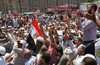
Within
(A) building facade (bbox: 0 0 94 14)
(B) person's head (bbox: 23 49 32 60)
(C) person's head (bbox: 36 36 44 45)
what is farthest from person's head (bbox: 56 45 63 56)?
(A) building facade (bbox: 0 0 94 14)

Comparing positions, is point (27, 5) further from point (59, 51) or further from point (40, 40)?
point (59, 51)

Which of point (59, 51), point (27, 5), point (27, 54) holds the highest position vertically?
point (59, 51)

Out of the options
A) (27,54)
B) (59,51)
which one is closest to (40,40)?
(27,54)

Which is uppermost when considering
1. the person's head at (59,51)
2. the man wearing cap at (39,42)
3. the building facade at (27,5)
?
the person's head at (59,51)

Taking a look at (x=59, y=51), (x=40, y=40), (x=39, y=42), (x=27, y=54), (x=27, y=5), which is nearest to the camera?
(x=59, y=51)

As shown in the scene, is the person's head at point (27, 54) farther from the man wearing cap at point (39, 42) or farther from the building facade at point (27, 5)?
the building facade at point (27, 5)

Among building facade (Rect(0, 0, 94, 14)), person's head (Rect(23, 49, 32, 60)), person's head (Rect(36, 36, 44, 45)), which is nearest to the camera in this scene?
person's head (Rect(23, 49, 32, 60))

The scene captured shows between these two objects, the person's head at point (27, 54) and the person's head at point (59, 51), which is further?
the person's head at point (27, 54)

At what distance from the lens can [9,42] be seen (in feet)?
35.0

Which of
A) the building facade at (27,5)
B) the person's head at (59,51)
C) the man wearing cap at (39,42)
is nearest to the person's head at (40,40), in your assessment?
the man wearing cap at (39,42)

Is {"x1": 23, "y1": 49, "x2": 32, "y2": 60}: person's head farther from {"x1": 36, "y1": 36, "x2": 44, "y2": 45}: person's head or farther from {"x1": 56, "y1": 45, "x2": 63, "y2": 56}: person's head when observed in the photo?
{"x1": 36, "y1": 36, "x2": 44, "y2": 45}: person's head

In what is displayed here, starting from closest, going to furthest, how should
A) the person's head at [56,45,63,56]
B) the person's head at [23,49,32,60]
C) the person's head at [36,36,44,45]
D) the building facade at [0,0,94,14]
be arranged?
the person's head at [56,45,63,56]
the person's head at [23,49,32,60]
the person's head at [36,36,44,45]
the building facade at [0,0,94,14]

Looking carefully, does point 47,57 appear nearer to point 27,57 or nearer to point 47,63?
point 47,63

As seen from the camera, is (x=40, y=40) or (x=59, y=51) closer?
(x=59, y=51)
